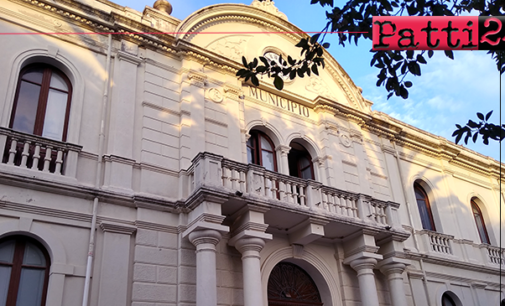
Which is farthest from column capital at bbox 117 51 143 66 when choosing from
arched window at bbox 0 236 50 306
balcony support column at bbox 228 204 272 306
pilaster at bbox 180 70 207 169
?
arched window at bbox 0 236 50 306

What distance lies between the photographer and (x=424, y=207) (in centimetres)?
1705

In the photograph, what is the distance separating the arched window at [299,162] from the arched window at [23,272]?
7.89 metres

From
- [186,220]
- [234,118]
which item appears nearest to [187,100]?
[234,118]

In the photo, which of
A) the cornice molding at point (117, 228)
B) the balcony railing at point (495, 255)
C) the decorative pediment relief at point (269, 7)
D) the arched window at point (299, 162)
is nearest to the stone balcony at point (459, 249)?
the balcony railing at point (495, 255)

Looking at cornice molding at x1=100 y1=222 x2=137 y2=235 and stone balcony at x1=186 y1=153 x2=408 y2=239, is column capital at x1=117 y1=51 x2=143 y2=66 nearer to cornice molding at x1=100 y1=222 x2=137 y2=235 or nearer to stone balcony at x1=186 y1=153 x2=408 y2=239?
stone balcony at x1=186 y1=153 x2=408 y2=239

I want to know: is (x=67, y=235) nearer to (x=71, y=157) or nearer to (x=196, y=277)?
(x=71, y=157)

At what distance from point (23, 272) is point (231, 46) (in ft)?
28.5

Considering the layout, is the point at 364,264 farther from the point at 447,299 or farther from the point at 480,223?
the point at 480,223

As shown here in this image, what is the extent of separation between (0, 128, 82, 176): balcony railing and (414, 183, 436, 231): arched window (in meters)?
12.1

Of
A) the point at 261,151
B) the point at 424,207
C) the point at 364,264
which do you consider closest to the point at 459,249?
the point at 424,207

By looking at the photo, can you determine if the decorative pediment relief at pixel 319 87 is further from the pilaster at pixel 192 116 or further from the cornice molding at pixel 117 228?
the cornice molding at pixel 117 228

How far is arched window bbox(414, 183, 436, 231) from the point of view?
1656 centimetres

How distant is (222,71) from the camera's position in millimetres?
13219

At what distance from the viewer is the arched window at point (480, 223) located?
60.3ft
